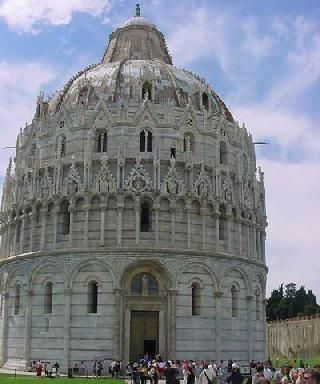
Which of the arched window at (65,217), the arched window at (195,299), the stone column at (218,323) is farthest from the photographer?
the arched window at (65,217)

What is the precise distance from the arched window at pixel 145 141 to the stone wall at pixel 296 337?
3554cm

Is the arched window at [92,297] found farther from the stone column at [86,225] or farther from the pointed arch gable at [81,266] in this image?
the stone column at [86,225]

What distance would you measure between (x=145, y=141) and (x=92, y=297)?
1093cm

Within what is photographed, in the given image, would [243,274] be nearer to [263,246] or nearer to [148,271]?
[263,246]

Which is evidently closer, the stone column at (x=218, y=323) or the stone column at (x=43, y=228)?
the stone column at (x=218, y=323)

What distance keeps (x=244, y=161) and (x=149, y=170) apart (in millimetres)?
8730

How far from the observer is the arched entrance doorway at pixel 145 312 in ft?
115

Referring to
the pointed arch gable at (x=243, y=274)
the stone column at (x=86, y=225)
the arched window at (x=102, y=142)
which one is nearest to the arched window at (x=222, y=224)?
the pointed arch gable at (x=243, y=274)

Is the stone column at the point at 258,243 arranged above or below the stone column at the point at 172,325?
above

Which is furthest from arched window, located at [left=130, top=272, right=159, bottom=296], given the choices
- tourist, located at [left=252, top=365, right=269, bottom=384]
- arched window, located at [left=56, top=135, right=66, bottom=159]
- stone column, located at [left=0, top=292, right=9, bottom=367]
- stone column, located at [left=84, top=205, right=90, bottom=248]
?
tourist, located at [left=252, top=365, right=269, bottom=384]

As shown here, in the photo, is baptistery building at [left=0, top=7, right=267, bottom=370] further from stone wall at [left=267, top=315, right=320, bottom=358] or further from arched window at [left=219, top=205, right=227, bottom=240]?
stone wall at [left=267, top=315, right=320, bottom=358]

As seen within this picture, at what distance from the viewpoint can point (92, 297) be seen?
35688 mm

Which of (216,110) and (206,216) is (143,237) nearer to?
(206,216)

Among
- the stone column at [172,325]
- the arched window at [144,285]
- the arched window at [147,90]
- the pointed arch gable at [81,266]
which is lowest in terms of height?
the stone column at [172,325]
